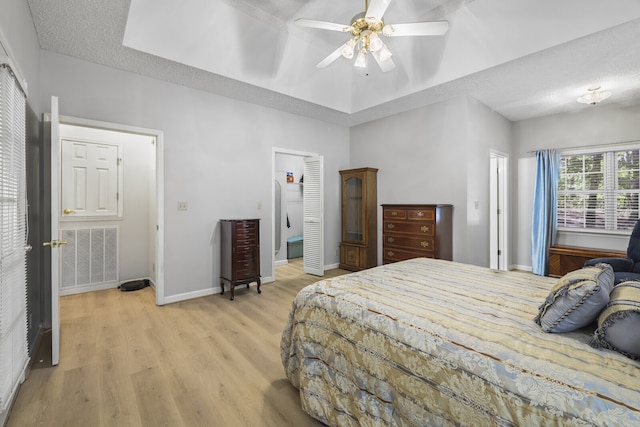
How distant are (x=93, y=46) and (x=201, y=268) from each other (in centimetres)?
254

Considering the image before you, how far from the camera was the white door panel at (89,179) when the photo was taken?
150 inches

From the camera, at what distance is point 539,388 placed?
0.89 meters

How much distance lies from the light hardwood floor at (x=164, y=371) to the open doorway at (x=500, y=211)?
12.5 feet

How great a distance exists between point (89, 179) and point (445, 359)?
186 inches

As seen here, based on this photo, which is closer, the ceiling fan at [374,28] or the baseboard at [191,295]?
the ceiling fan at [374,28]

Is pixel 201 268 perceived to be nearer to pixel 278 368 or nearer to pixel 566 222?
pixel 278 368

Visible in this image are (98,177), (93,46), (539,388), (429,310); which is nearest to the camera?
(539,388)

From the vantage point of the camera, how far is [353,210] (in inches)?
196

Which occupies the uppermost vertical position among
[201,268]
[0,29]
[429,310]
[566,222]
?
[0,29]

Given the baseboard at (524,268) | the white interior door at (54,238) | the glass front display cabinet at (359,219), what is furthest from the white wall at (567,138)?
the white interior door at (54,238)

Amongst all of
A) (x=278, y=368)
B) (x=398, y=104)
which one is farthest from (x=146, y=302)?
(x=398, y=104)

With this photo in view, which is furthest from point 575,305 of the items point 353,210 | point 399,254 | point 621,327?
point 353,210

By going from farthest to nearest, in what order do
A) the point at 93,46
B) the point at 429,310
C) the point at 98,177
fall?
the point at 98,177 < the point at 93,46 < the point at 429,310

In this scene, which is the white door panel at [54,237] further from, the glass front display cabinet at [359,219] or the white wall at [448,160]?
the white wall at [448,160]
